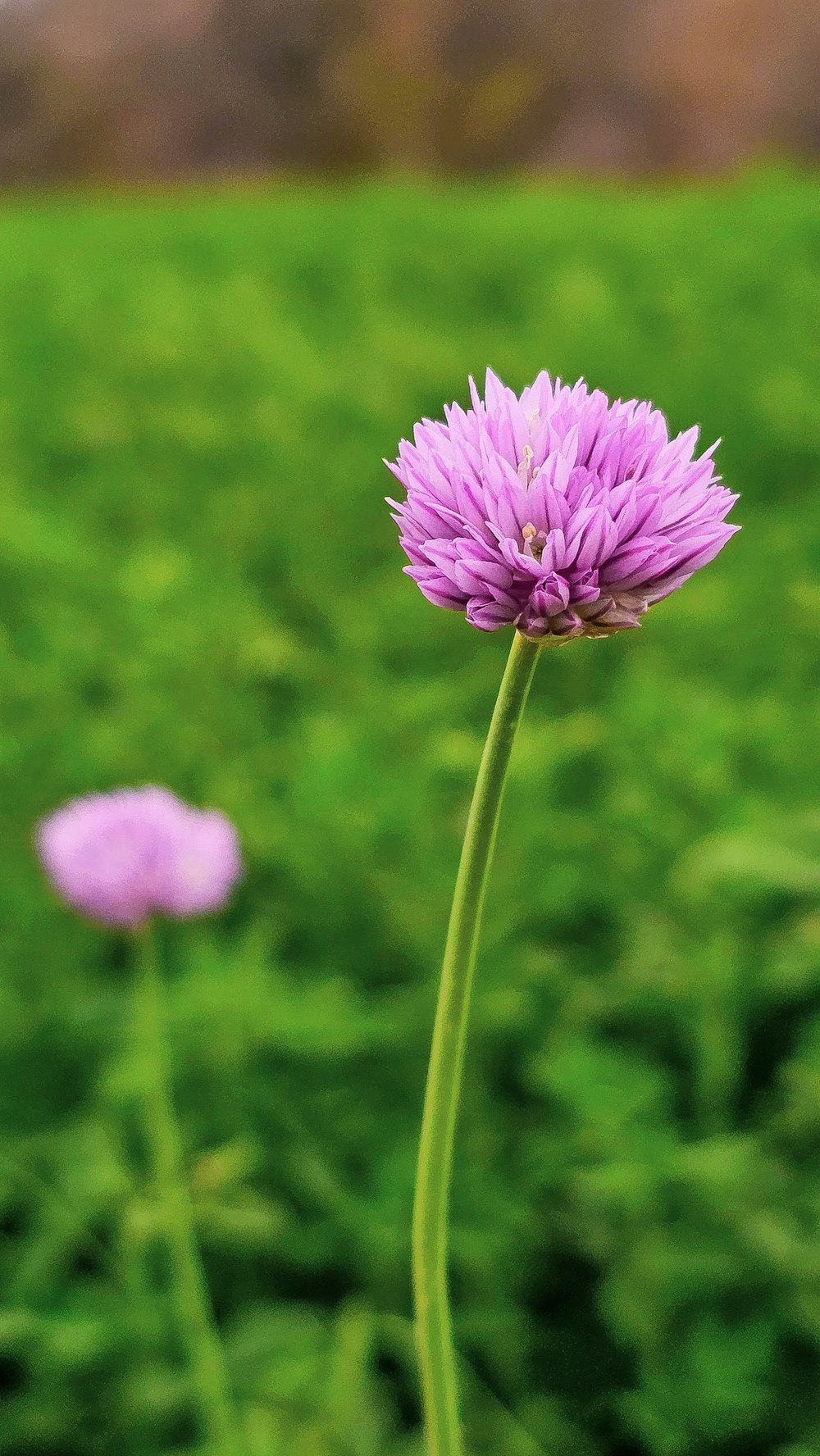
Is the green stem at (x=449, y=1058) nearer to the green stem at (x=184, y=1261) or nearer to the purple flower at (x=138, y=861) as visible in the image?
the green stem at (x=184, y=1261)

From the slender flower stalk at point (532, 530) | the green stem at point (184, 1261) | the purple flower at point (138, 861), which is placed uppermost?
the purple flower at point (138, 861)

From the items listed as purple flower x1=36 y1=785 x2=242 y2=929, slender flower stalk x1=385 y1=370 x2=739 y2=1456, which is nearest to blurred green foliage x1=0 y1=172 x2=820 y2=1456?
purple flower x1=36 y1=785 x2=242 y2=929

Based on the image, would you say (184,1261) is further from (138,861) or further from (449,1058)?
(449,1058)

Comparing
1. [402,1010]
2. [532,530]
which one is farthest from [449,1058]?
[402,1010]

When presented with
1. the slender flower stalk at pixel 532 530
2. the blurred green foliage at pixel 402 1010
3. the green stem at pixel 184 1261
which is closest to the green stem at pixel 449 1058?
the slender flower stalk at pixel 532 530

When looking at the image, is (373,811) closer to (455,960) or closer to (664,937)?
(664,937)

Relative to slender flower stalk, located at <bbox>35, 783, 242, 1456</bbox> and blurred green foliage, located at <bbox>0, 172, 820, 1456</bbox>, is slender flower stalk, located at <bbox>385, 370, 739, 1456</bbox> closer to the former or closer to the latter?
slender flower stalk, located at <bbox>35, 783, 242, 1456</bbox>

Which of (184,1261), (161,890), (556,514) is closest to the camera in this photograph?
(556,514)
